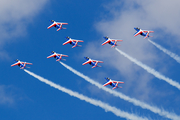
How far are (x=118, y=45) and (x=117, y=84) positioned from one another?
19.9 meters

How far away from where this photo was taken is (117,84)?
649ft

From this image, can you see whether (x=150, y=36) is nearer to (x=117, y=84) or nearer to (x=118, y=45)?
(x=118, y=45)

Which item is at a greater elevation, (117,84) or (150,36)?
(150,36)

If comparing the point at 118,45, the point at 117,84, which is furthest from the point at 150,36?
the point at 117,84

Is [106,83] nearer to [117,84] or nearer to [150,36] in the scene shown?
[117,84]

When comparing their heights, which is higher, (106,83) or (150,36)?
(150,36)

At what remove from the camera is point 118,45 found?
19688cm

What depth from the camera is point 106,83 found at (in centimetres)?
19975

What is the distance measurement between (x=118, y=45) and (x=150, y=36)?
1701 cm

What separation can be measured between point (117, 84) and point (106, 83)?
5.89 meters

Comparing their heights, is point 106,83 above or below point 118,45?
below

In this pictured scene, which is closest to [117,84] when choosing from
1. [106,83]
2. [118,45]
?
[106,83]

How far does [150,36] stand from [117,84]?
29.7 m

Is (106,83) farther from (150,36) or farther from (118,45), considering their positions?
(150,36)
